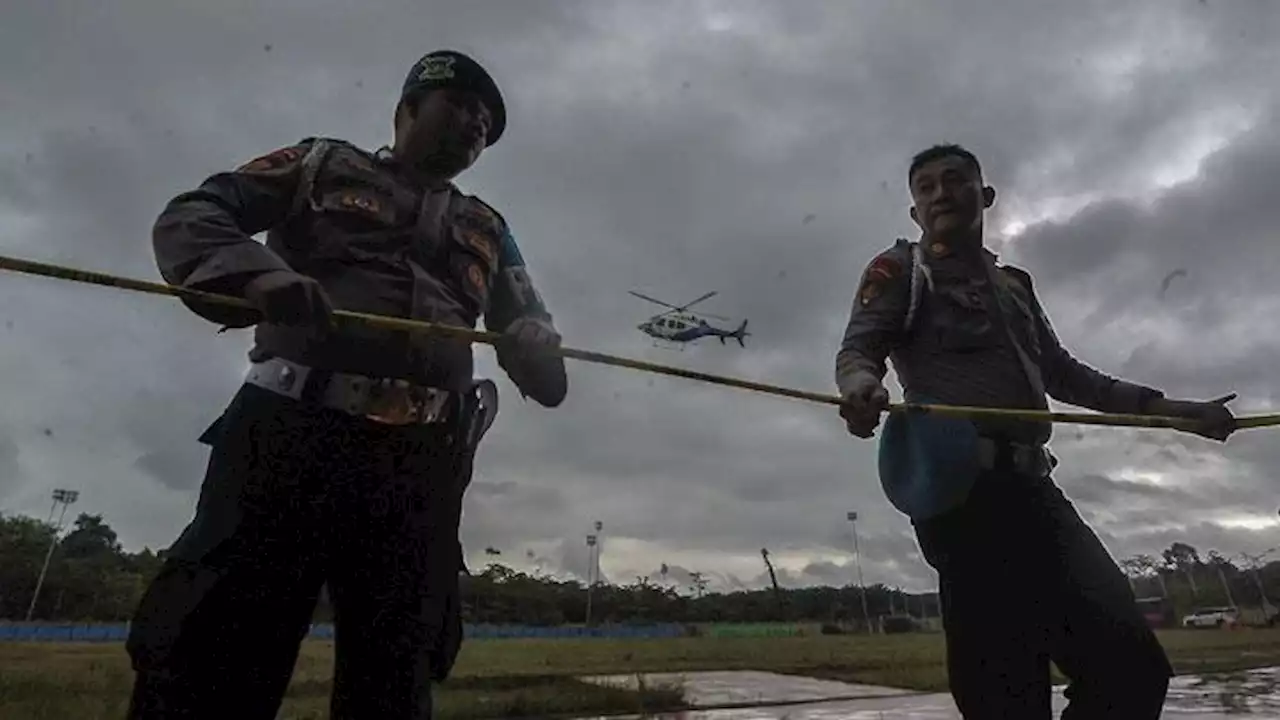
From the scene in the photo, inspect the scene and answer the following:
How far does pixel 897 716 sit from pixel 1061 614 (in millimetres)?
5293

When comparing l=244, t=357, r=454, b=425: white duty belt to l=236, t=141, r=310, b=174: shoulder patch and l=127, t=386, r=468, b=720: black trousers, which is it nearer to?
l=127, t=386, r=468, b=720: black trousers

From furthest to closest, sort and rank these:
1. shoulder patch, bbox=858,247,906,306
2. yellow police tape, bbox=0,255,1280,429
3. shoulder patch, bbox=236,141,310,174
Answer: shoulder patch, bbox=858,247,906,306 < shoulder patch, bbox=236,141,310,174 < yellow police tape, bbox=0,255,1280,429

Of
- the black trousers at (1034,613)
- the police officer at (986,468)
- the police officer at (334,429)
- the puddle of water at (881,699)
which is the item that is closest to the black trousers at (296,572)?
the police officer at (334,429)

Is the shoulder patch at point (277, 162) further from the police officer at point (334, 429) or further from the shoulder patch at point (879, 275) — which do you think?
the shoulder patch at point (879, 275)

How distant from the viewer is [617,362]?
185cm

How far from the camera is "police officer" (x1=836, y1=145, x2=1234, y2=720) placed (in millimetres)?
2014

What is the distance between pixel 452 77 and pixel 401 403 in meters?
0.75

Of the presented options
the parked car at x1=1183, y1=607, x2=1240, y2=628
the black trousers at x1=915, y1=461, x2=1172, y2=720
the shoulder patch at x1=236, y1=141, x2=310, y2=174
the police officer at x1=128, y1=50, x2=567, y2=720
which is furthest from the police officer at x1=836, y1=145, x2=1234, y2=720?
the parked car at x1=1183, y1=607, x2=1240, y2=628

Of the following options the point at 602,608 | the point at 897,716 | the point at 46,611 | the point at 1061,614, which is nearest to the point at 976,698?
the point at 1061,614

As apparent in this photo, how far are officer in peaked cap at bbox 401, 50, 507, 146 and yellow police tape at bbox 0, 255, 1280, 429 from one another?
1.85ft

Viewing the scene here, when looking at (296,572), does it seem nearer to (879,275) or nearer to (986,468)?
(986,468)

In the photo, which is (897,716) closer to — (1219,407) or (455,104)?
(1219,407)

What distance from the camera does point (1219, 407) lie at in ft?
7.99

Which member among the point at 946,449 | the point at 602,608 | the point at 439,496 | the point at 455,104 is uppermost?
the point at 602,608
